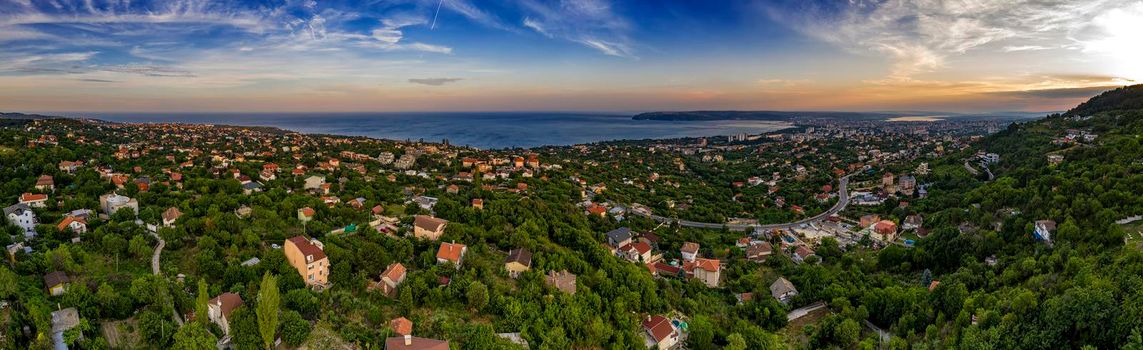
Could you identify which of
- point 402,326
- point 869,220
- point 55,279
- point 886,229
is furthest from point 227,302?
point 869,220

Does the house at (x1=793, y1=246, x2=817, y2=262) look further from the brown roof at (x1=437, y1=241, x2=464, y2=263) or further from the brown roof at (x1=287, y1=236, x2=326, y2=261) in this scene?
the brown roof at (x1=287, y1=236, x2=326, y2=261)

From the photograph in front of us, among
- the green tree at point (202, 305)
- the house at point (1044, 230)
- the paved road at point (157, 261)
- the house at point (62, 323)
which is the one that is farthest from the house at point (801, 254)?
the house at point (62, 323)

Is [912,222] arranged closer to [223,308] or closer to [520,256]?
[520,256]

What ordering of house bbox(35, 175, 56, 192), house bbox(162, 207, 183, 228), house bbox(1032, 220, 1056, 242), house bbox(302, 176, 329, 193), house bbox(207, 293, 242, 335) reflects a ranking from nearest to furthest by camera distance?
house bbox(207, 293, 242, 335) → house bbox(162, 207, 183, 228) → house bbox(1032, 220, 1056, 242) → house bbox(35, 175, 56, 192) → house bbox(302, 176, 329, 193)

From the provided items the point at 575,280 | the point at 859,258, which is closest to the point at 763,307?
the point at 575,280

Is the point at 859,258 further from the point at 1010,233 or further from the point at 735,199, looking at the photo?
the point at 735,199

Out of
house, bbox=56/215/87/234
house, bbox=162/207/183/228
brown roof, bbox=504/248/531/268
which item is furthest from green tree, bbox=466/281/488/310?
house, bbox=56/215/87/234

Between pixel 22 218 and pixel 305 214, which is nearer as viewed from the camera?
pixel 22 218
